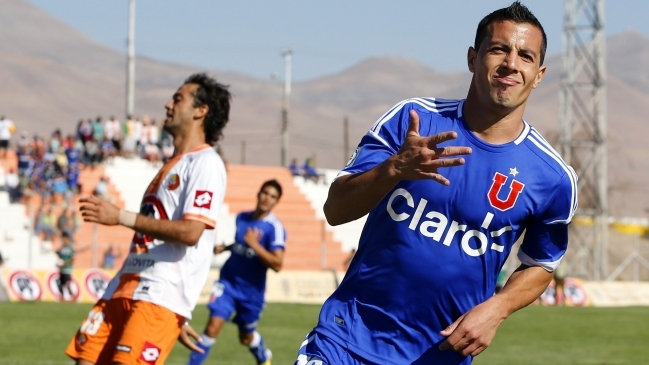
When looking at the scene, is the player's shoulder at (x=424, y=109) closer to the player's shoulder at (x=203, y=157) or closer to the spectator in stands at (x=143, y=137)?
the player's shoulder at (x=203, y=157)

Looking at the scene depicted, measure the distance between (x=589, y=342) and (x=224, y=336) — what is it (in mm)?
6043

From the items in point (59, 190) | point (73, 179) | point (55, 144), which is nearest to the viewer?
point (59, 190)

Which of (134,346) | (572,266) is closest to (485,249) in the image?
(134,346)

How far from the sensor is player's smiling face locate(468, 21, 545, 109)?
14.8 ft

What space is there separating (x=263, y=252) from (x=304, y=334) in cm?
611

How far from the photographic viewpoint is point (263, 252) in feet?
41.7

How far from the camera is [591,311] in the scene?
1097 inches

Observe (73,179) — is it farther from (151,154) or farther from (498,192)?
(498,192)

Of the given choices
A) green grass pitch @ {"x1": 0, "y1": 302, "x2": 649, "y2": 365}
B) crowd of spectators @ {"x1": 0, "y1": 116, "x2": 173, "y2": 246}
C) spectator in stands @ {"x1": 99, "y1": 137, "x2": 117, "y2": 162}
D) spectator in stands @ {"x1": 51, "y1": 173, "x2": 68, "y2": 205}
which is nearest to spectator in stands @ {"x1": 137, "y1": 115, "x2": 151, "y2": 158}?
crowd of spectators @ {"x1": 0, "y1": 116, "x2": 173, "y2": 246}

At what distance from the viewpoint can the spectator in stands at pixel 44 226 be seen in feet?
101

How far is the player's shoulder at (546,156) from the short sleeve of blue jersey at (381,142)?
553mm

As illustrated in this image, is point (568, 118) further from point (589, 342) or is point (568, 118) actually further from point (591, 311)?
point (589, 342)

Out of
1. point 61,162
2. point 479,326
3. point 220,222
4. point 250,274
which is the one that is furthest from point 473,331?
point 61,162

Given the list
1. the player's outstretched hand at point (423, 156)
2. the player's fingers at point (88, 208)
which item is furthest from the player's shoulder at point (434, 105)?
the player's fingers at point (88, 208)
